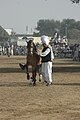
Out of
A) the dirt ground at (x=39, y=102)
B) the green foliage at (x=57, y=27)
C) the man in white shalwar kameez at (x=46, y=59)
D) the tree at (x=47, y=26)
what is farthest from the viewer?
the tree at (x=47, y=26)

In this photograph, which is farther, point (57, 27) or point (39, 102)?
point (57, 27)

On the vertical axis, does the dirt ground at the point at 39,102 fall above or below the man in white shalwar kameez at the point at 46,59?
below

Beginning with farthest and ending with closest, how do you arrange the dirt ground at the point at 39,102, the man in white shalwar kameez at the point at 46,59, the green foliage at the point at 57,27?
the green foliage at the point at 57,27, the man in white shalwar kameez at the point at 46,59, the dirt ground at the point at 39,102

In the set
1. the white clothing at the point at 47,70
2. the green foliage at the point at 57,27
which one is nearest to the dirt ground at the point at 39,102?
the white clothing at the point at 47,70

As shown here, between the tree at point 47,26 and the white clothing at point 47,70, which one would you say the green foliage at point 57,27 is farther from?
the white clothing at point 47,70

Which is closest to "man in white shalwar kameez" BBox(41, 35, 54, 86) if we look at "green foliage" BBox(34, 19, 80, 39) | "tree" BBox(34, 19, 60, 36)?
"green foliage" BBox(34, 19, 80, 39)

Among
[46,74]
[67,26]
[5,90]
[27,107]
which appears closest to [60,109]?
[27,107]

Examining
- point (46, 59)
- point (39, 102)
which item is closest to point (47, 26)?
point (46, 59)

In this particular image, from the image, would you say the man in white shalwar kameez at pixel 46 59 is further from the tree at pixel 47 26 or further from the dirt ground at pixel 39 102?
the tree at pixel 47 26

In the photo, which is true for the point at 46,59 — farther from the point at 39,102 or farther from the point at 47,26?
the point at 47,26

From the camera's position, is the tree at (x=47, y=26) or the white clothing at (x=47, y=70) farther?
the tree at (x=47, y=26)

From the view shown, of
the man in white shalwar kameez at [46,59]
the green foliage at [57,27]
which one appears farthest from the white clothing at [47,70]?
the green foliage at [57,27]

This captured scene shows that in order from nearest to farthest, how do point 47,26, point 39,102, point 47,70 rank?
1. point 39,102
2. point 47,70
3. point 47,26

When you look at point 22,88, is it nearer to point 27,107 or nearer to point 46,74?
point 46,74
